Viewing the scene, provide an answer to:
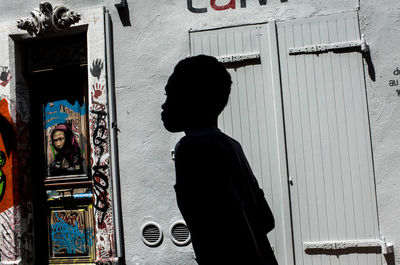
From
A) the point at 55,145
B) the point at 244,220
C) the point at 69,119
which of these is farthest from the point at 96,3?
the point at 244,220

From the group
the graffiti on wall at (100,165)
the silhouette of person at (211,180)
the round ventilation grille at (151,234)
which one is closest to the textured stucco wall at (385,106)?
the round ventilation grille at (151,234)

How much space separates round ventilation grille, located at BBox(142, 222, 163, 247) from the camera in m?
5.08

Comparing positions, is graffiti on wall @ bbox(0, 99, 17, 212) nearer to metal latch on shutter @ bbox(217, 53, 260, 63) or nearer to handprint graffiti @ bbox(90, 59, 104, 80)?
handprint graffiti @ bbox(90, 59, 104, 80)

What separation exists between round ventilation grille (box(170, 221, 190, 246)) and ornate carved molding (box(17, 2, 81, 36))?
2.57 metres

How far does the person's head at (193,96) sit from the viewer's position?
157cm

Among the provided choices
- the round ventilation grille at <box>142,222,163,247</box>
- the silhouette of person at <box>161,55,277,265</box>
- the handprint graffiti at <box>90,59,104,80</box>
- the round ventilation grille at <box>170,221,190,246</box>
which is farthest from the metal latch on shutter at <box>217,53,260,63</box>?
the silhouette of person at <box>161,55,277,265</box>

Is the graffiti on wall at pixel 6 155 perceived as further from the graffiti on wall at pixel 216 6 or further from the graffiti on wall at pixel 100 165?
the graffiti on wall at pixel 216 6

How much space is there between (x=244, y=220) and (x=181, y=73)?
21.2 inches

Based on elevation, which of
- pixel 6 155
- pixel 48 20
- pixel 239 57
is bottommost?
pixel 6 155

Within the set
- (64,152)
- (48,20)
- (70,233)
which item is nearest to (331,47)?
(48,20)

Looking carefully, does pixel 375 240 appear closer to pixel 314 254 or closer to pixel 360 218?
pixel 360 218

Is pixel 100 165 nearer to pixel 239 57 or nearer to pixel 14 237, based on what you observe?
pixel 14 237

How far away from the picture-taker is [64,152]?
5785mm

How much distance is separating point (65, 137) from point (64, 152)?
0.60 feet
